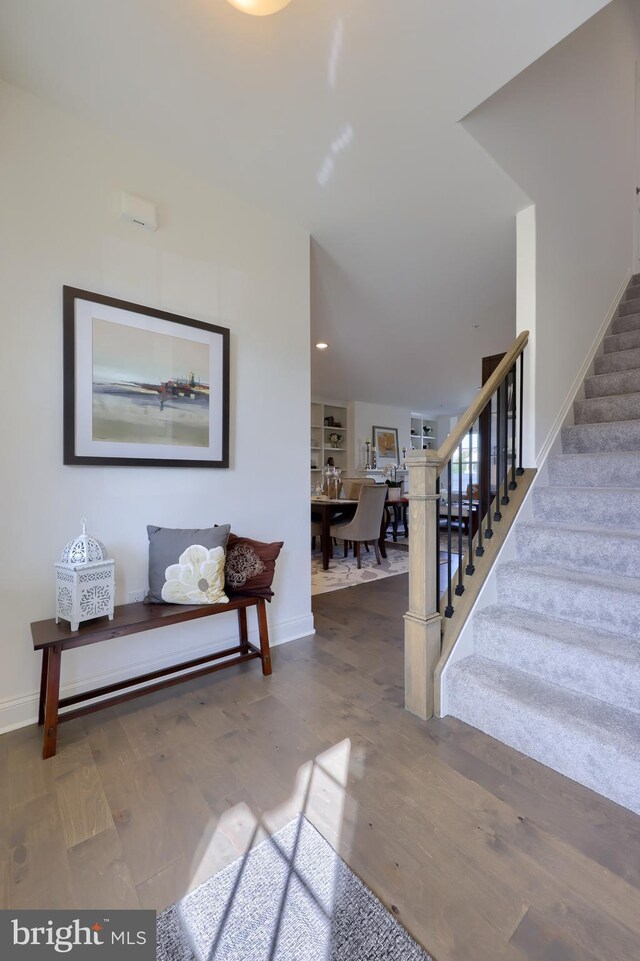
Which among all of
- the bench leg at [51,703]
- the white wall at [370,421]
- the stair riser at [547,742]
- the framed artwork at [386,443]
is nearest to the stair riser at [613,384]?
the stair riser at [547,742]

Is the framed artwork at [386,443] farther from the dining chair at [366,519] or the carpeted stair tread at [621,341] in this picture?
the carpeted stair tread at [621,341]

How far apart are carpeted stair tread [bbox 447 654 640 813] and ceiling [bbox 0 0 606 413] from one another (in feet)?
8.26

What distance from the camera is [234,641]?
241cm

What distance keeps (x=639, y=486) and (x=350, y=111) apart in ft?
7.80

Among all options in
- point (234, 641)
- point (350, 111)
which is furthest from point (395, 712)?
point (350, 111)

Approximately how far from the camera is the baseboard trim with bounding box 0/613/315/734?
1.71 metres

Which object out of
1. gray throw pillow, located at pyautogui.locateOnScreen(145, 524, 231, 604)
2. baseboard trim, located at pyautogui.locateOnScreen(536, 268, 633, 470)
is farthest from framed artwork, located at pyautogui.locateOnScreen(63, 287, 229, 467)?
baseboard trim, located at pyautogui.locateOnScreen(536, 268, 633, 470)

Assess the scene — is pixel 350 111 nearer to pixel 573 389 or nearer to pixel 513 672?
pixel 573 389

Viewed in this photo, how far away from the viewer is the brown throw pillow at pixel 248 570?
2.10 metres

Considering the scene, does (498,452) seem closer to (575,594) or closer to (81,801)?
(575,594)

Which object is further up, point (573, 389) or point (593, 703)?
point (573, 389)

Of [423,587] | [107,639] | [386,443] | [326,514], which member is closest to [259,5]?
[423,587]

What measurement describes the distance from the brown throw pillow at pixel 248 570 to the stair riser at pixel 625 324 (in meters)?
3.26

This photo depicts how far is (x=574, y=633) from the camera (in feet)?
5.54
